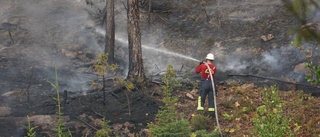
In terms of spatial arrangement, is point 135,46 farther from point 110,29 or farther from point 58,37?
point 58,37

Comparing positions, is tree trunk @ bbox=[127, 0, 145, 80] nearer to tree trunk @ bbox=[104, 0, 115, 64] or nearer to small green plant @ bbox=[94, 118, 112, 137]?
tree trunk @ bbox=[104, 0, 115, 64]

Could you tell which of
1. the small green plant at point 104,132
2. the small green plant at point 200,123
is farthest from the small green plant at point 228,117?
the small green plant at point 104,132

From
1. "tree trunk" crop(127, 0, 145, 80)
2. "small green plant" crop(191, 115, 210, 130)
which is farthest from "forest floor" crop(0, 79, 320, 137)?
"tree trunk" crop(127, 0, 145, 80)

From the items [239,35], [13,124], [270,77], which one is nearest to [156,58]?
[239,35]

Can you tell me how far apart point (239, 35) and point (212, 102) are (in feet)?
19.9

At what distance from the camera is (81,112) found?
10484 mm

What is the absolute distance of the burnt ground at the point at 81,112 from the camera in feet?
31.4

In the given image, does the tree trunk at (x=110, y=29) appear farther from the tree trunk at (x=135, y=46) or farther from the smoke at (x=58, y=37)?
the tree trunk at (x=135, y=46)

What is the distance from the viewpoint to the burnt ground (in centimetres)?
956

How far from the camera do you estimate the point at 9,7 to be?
20.2m

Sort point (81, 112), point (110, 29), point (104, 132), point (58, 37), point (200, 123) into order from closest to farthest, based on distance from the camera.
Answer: point (104, 132) < point (200, 123) < point (81, 112) < point (110, 29) < point (58, 37)

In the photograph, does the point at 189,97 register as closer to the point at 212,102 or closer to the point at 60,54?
the point at 212,102

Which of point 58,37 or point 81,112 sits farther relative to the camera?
point 58,37

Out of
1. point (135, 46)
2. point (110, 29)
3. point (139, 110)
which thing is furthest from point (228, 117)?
point (110, 29)
